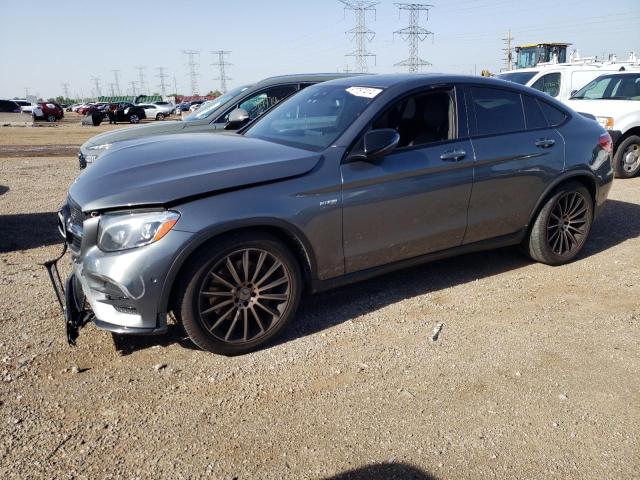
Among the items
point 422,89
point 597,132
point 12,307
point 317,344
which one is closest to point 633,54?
point 597,132

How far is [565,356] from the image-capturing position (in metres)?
3.51

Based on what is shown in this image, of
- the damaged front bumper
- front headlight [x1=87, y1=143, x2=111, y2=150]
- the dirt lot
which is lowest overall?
the dirt lot

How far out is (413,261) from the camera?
4191mm

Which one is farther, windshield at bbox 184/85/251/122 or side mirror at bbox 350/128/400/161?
windshield at bbox 184/85/251/122

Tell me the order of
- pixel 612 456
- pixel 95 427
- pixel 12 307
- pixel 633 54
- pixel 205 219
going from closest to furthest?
1. pixel 612 456
2. pixel 95 427
3. pixel 205 219
4. pixel 12 307
5. pixel 633 54

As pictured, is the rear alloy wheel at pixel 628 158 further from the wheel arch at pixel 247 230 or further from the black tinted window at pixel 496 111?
the wheel arch at pixel 247 230

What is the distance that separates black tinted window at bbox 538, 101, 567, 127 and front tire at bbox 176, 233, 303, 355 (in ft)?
9.30

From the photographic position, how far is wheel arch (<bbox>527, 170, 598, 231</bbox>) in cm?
477

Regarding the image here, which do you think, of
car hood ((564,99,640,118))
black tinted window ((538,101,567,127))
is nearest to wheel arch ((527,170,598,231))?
black tinted window ((538,101,567,127))

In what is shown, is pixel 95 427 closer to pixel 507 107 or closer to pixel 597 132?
pixel 507 107

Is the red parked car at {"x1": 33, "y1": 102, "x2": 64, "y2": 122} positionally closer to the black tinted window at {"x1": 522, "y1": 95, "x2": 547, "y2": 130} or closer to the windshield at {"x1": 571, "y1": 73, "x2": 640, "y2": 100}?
the windshield at {"x1": 571, "y1": 73, "x2": 640, "y2": 100}

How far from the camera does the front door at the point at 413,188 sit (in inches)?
148

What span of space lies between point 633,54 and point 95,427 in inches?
730

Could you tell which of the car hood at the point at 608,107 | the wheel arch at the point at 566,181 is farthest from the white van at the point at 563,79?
the wheel arch at the point at 566,181
